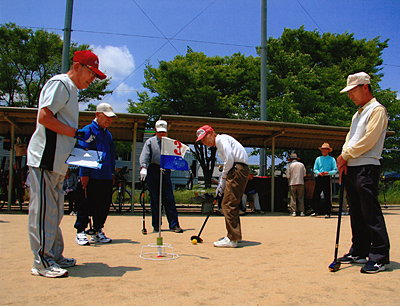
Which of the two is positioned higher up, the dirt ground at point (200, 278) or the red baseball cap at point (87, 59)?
the red baseball cap at point (87, 59)

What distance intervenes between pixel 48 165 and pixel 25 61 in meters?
22.0

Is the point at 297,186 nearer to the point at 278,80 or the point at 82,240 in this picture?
the point at 82,240

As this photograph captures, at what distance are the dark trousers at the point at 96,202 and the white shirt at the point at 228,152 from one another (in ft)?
6.10

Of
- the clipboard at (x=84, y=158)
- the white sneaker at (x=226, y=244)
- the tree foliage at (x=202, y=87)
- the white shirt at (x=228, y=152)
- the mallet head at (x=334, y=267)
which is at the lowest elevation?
the white sneaker at (x=226, y=244)

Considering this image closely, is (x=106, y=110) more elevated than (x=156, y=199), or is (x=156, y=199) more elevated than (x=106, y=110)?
(x=106, y=110)

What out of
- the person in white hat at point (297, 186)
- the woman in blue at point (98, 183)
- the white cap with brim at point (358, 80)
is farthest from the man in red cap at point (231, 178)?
the person in white hat at point (297, 186)

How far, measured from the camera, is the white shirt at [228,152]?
520cm

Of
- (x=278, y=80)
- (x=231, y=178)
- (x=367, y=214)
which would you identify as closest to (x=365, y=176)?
(x=367, y=214)

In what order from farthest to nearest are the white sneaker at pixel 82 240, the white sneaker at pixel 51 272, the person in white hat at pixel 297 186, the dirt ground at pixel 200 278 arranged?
1. the person in white hat at pixel 297 186
2. the white sneaker at pixel 82 240
3. the white sneaker at pixel 51 272
4. the dirt ground at pixel 200 278

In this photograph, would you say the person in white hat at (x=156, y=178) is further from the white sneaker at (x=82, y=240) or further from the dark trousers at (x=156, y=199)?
the white sneaker at (x=82, y=240)

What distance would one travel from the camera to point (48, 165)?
3270mm

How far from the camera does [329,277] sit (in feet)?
11.2

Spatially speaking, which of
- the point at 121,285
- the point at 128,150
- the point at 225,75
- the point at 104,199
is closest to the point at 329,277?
the point at 121,285

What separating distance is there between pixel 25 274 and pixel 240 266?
222 centimetres
